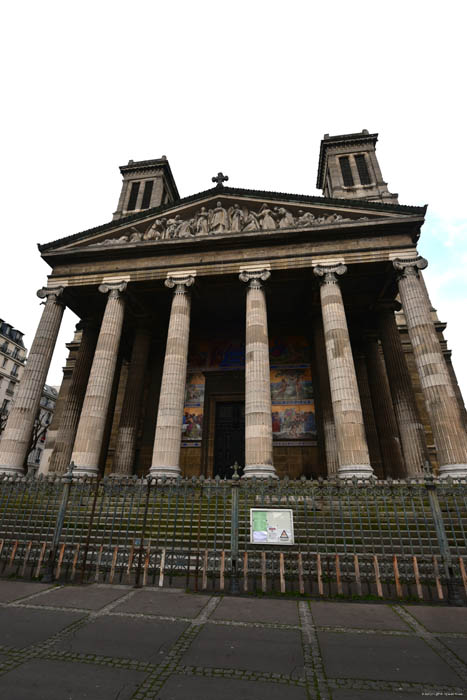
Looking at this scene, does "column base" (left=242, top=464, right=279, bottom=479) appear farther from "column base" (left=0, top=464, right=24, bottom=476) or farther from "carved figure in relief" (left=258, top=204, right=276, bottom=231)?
"carved figure in relief" (left=258, top=204, right=276, bottom=231)

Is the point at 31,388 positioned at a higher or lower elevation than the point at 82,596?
higher

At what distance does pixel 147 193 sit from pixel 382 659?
32.5 metres

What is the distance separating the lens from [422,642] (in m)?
3.79

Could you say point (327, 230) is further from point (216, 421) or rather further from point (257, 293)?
point (216, 421)

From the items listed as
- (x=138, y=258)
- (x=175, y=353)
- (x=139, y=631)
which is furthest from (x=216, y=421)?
(x=139, y=631)

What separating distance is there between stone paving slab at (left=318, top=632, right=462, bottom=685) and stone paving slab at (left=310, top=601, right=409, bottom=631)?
0.42 m

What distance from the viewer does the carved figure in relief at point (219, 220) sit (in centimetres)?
1734

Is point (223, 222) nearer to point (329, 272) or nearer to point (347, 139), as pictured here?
point (329, 272)

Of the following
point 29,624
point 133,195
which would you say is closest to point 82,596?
point 29,624

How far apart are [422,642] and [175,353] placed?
1264 cm

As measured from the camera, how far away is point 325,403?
16984 mm

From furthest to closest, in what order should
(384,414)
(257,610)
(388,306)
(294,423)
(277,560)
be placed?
(294,423) → (388,306) → (384,414) → (277,560) → (257,610)

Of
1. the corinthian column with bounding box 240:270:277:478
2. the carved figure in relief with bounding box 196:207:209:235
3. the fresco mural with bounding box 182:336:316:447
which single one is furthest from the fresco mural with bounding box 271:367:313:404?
the carved figure in relief with bounding box 196:207:209:235

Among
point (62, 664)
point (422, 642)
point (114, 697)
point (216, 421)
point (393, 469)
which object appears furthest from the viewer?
point (216, 421)
